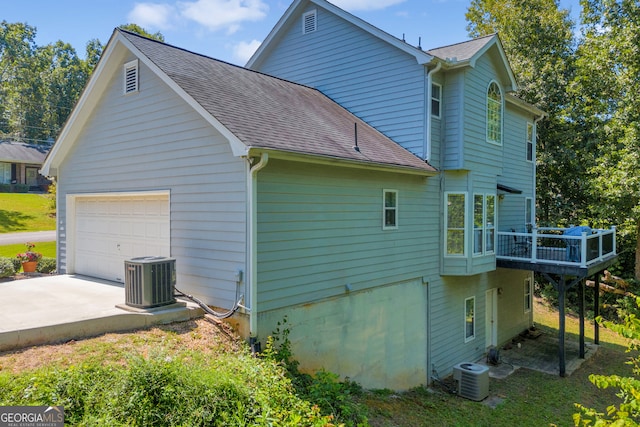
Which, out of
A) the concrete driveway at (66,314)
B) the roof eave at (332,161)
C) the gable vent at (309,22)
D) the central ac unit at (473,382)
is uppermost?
the gable vent at (309,22)

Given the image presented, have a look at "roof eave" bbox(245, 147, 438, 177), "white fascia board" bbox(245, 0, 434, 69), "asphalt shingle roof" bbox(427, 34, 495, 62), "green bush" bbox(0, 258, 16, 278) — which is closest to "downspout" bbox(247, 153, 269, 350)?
"roof eave" bbox(245, 147, 438, 177)

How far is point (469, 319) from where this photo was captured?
13516 millimetres

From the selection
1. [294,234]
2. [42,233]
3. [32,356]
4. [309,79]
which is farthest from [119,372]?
[42,233]

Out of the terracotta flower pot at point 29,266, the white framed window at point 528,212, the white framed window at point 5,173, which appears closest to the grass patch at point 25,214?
the white framed window at point 5,173

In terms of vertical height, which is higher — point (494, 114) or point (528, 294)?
point (494, 114)

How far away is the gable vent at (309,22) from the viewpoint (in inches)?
530

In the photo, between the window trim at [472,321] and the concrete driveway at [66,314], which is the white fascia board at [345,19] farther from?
the concrete driveway at [66,314]

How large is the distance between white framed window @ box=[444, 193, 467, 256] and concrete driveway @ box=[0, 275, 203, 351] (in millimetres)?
7348

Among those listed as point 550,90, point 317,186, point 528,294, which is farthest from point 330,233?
point 550,90

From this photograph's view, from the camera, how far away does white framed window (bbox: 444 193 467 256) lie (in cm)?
1180

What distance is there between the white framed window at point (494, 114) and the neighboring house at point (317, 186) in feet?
0.28

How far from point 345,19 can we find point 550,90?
14267mm

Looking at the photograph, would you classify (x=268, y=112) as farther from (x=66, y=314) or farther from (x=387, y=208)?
(x=66, y=314)

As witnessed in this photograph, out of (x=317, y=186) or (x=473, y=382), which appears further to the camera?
(x=473, y=382)
